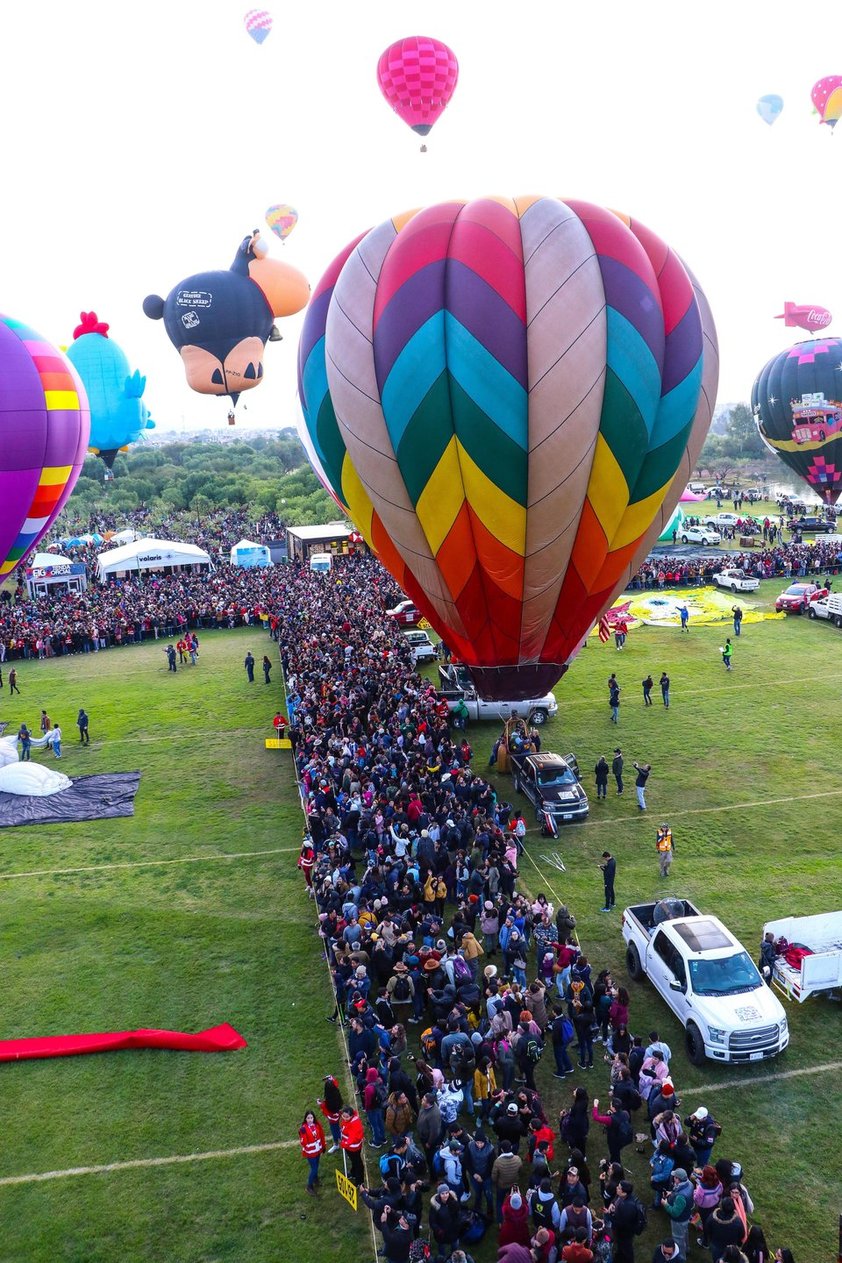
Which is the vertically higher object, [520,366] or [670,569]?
[520,366]

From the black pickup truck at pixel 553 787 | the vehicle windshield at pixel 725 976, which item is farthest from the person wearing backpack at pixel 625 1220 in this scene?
the black pickup truck at pixel 553 787

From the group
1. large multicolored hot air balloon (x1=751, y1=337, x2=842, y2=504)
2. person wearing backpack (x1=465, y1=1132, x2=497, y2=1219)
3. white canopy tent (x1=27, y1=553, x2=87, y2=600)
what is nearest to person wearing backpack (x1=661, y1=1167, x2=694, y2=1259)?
person wearing backpack (x1=465, y1=1132, x2=497, y2=1219)

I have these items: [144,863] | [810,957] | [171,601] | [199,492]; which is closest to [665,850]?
[810,957]

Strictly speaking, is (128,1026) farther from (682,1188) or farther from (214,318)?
(214,318)

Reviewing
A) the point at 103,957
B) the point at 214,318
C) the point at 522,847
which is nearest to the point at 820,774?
the point at 522,847

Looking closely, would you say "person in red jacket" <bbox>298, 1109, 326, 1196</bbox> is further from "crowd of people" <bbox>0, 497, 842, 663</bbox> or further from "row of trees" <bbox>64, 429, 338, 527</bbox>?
"row of trees" <bbox>64, 429, 338, 527</bbox>
